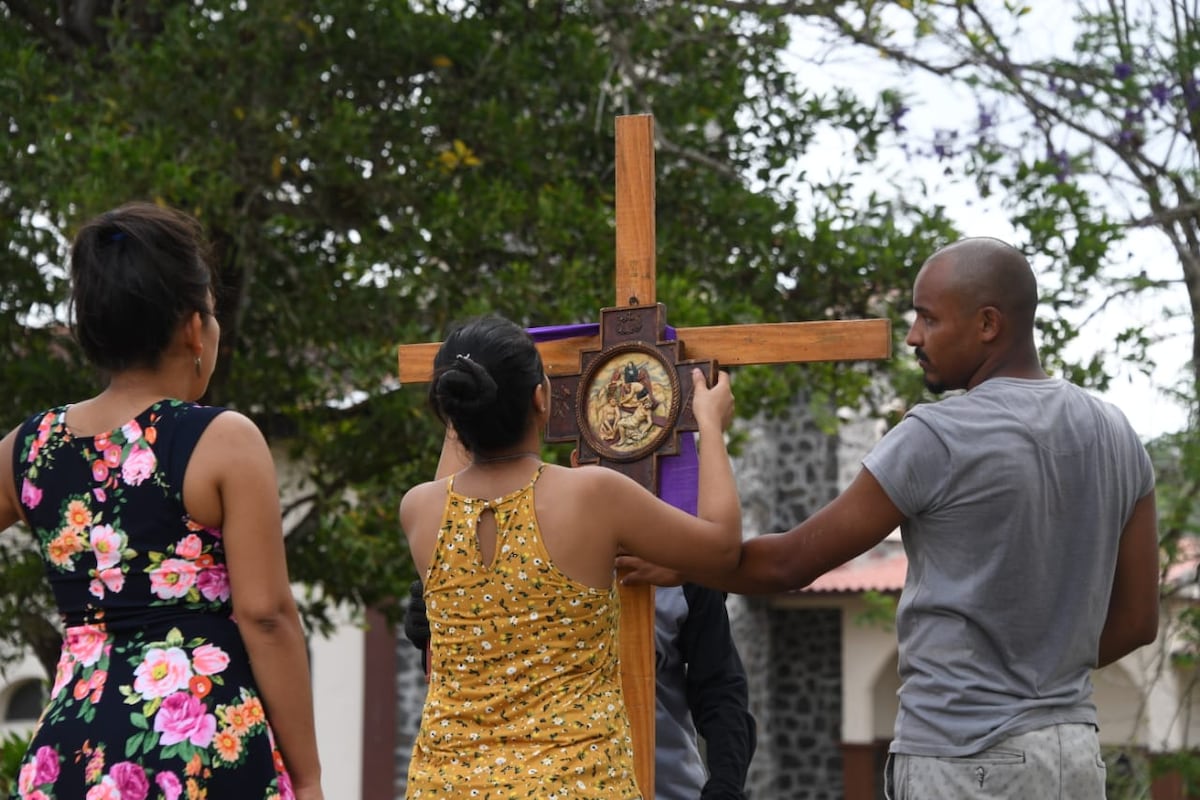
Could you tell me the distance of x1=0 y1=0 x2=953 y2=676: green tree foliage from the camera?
691cm

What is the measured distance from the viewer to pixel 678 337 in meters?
3.41

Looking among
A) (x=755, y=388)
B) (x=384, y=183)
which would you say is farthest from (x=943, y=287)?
(x=384, y=183)

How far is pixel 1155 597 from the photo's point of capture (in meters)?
2.98

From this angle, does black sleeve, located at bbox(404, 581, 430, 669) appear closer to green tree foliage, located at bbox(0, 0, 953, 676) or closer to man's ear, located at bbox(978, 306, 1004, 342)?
man's ear, located at bbox(978, 306, 1004, 342)

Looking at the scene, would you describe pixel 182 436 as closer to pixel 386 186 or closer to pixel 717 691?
pixel 717 691

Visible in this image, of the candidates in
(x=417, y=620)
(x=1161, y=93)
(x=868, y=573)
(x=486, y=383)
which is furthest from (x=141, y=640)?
(x=868, y=573)

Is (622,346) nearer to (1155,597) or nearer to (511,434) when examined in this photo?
(511,434)

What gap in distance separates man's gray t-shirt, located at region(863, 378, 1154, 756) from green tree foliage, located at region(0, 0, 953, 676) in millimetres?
3881

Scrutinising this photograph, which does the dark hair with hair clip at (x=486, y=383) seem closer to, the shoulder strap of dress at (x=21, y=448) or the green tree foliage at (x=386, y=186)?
the shoulder strap of dress at (x=21, y=448)

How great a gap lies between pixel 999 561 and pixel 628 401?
36.3 inches

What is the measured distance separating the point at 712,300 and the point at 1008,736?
4455mm

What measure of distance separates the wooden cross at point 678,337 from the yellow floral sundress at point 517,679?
47cm

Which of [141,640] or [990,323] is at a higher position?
[990,323]

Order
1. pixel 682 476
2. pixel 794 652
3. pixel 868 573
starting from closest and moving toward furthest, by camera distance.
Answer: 1. pixel 682 476
2. pixel 868 573
3. pixel 794 652
